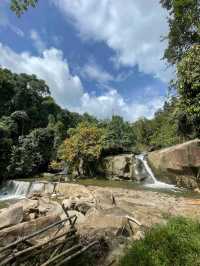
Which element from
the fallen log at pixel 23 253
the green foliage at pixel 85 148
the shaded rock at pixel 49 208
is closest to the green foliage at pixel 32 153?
the green foliage at pixel 85 148

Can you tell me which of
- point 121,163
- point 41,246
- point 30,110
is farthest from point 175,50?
point 30,110

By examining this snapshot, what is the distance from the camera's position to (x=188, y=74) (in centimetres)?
1293

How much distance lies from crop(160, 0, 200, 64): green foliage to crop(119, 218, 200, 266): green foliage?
14.0 metres

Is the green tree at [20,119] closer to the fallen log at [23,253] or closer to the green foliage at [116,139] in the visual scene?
the green foliage at [116,139]

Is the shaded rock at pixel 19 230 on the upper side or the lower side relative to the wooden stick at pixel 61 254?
upper

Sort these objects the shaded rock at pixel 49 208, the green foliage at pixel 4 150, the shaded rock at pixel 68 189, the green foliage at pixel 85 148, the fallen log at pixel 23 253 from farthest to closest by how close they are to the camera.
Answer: the green foliage at pixel 4 150, the green foliage at pixel 85 148, the shaded rock at pixel 68 189, the shaded rock at pixel 49 208, the fallen log at pixel 23 253

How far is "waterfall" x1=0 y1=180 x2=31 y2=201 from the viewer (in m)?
17.7

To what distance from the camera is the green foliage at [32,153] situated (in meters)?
24.9

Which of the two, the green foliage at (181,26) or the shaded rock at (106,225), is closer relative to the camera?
the shaded rock at (106,225)

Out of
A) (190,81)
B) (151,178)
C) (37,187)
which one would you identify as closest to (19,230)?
(190,81)

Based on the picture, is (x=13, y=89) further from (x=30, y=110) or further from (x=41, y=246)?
(x=41, y=246)

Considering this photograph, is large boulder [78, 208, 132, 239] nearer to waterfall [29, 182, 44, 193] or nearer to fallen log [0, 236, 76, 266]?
fallen log [0, 236, 76, 266]

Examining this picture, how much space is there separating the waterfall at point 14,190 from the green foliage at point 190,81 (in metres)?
11.2

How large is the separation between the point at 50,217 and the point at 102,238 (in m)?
1.43
